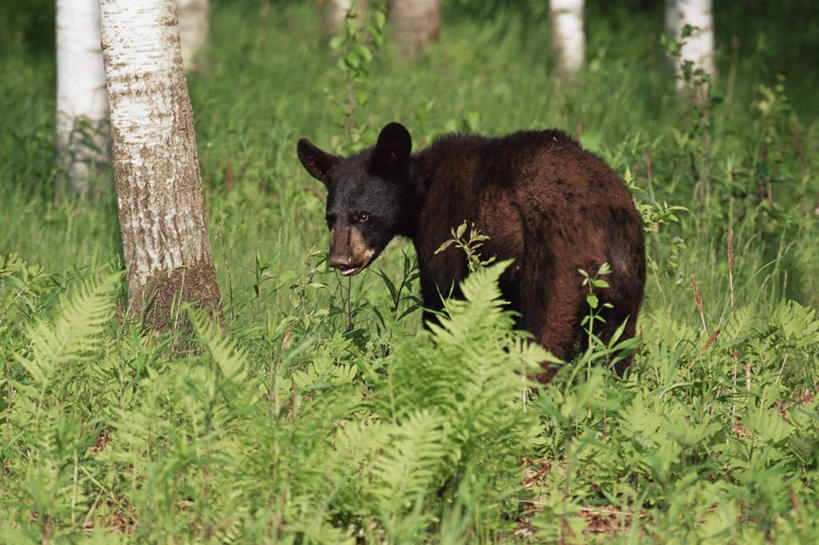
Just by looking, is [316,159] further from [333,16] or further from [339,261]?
[333,16]

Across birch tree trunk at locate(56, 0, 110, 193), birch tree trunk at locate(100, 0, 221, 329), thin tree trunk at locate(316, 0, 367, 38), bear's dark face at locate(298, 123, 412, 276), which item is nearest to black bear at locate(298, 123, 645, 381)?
bear's dark face at locate(298, 123, 412, 276)

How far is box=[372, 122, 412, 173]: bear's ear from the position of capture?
4.77m

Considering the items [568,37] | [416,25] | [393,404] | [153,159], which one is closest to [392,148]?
[153,159]

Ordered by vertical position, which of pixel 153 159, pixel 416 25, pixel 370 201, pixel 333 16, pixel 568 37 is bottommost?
pixel 370 201

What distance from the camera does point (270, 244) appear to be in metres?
6.64

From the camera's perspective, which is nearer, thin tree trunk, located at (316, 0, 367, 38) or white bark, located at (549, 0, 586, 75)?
white bark, located at (549, 0, 586, 75)

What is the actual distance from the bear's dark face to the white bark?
6586 mm

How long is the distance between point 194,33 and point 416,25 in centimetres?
305

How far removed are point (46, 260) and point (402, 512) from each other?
3835 mm

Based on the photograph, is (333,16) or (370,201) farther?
(333,16)

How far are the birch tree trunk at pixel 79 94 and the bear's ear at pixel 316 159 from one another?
303 cm

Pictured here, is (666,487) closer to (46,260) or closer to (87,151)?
(46,260)

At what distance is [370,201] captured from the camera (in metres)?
4.91

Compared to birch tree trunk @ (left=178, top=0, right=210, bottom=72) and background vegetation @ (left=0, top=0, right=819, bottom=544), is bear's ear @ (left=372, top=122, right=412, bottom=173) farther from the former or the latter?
birch tree trunk @ (left=178, top=0, right=210, bottom=72)
